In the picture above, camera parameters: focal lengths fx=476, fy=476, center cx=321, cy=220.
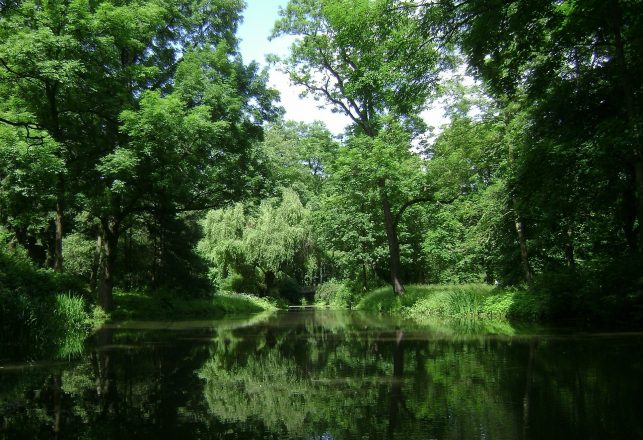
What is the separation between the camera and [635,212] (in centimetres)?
1216

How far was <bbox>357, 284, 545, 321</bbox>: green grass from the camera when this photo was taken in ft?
42.2

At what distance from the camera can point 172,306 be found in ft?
70.3

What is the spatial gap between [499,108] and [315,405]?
1404cm

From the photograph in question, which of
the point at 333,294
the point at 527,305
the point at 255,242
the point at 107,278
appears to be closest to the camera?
the point at 527,305

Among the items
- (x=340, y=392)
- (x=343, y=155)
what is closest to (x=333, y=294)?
(x=343, y=155)

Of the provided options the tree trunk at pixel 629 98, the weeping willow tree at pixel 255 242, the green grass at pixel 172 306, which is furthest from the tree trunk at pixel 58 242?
the tree trunk at pixel 629 98

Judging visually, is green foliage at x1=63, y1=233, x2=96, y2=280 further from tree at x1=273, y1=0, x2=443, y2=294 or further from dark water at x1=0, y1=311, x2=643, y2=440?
dark water at x1=0, y1=311, x2=643, y2=440

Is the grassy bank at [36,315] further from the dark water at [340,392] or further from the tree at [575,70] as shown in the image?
the tree at [575,70]

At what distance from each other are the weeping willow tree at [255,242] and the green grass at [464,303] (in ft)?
30.8

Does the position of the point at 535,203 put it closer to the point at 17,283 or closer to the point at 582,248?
the point at 582,248

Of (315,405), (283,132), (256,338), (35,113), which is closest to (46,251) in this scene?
(35,113)

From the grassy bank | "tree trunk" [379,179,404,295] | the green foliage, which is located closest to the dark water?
the grassy bank

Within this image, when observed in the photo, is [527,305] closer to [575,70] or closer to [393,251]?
[575,70]

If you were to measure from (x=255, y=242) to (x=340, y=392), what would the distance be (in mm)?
24286
